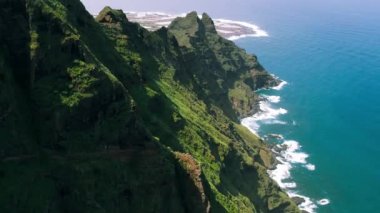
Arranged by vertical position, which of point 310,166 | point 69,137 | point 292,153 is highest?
point 69,137

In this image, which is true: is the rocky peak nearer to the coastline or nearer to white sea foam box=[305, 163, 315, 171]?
the coastline

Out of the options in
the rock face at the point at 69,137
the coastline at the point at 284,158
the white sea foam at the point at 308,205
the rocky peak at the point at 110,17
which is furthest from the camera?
the coastline at the point at 284,158

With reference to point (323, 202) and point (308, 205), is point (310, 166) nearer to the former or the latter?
point (323, 202)

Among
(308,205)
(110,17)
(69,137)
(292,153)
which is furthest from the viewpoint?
(292,153)

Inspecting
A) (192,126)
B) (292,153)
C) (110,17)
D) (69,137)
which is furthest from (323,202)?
(69,137)

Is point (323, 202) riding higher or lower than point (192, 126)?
lower

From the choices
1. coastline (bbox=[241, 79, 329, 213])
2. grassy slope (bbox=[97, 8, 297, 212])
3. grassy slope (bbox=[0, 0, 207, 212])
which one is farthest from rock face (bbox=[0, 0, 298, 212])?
coastline (bbox=[241, 79, 329, 213])

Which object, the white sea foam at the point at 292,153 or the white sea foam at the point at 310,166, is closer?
the white sea foam at the point at 310,166

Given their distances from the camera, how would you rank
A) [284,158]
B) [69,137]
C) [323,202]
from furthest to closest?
1. [284,158]
2. [323,202]
3. [69,137]

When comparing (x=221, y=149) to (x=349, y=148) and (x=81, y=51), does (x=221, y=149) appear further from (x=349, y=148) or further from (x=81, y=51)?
(x=349, y=148)

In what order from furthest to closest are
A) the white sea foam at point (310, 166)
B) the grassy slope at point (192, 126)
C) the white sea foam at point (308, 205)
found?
the white sea foam at point (310, 166) → the white sea foam at point (308, 205) → the grassy slope at point (192, 126)

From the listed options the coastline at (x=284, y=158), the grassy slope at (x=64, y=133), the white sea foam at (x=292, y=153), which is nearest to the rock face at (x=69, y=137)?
the grassy slope at (x=64, y=133)

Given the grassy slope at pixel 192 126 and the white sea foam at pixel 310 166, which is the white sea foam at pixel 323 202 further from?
the white sea foam at pixel 310 166
